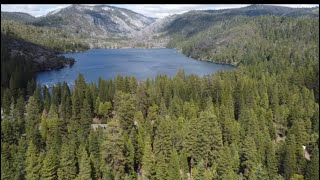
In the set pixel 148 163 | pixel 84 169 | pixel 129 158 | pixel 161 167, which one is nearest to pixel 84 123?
pixel 129 158

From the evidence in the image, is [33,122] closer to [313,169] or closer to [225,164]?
[225,164]

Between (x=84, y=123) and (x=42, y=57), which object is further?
(x=42, y=57)

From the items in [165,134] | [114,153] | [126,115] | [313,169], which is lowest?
[313,169]

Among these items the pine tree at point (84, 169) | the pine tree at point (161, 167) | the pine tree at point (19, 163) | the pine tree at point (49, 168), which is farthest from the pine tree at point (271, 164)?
the pine tree at point (19, 163)

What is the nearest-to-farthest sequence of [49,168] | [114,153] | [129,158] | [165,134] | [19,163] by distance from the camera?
[49,168] → [19,163] → [114,153] → [129,158] → [165,134]

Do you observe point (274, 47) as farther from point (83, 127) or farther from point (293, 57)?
point (83, 127)

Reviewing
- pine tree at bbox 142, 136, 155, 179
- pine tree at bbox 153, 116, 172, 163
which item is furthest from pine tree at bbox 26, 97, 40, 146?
pine tree at bbox 153, 116, 172, 163

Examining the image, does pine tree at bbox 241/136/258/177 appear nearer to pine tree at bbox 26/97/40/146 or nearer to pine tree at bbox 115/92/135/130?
pine tree at bbox 115/92/135/130

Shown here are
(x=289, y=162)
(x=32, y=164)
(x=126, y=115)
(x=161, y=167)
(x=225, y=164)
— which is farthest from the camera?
(x=126, y=115)
